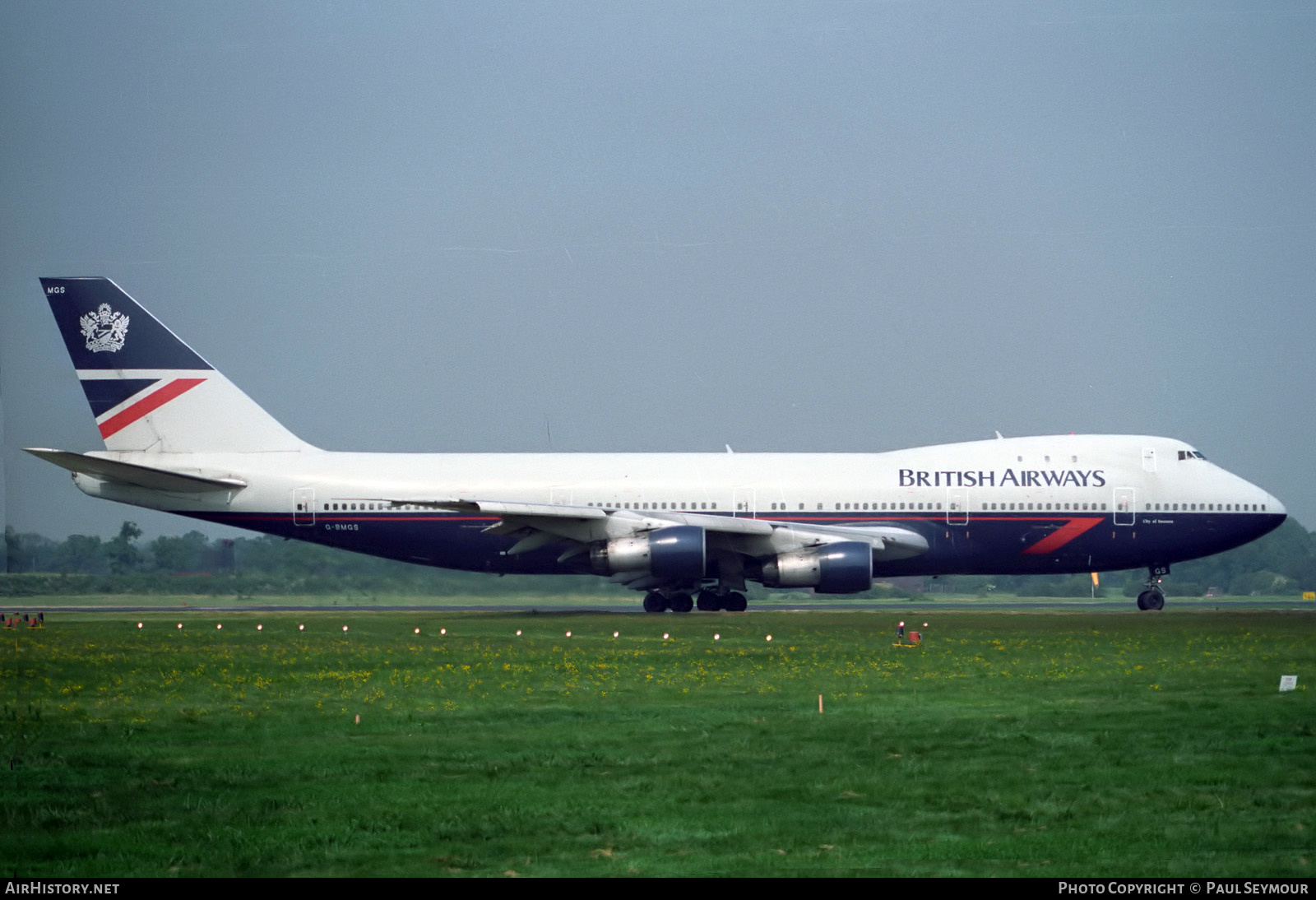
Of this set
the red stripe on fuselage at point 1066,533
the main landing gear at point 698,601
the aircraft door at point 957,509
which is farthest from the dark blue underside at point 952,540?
the main landing gear at point 698,601

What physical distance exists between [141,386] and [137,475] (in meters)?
3.27

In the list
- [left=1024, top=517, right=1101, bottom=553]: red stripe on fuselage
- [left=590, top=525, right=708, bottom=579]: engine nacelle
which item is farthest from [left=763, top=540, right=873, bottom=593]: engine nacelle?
[left=1024, top=517, right=1101, bottom=553]: red stripe on fuselage

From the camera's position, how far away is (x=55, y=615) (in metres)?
34.4

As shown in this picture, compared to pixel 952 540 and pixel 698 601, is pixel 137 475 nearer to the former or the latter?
pixel 698 601

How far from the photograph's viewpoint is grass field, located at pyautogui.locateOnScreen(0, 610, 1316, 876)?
8.91m

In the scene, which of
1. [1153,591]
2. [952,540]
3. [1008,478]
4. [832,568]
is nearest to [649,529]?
[832,568]

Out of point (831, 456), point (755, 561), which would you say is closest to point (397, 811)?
point (755, 561)

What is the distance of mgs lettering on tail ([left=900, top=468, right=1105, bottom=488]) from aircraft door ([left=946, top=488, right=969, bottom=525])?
34 centimetres

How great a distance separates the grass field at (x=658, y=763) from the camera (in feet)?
29.2

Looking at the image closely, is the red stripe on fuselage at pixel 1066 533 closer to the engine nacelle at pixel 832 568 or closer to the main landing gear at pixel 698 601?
the engine nacelle at pixel 832 568

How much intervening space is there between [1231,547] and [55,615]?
3051 cm

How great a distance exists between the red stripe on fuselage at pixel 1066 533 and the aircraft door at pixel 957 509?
2.02 m

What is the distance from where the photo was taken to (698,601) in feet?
119

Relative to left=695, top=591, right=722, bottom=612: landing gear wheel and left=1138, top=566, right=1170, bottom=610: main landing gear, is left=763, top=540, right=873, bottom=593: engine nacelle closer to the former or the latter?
left=695, top=591, right=722, bottom=612: landing gear wheel
